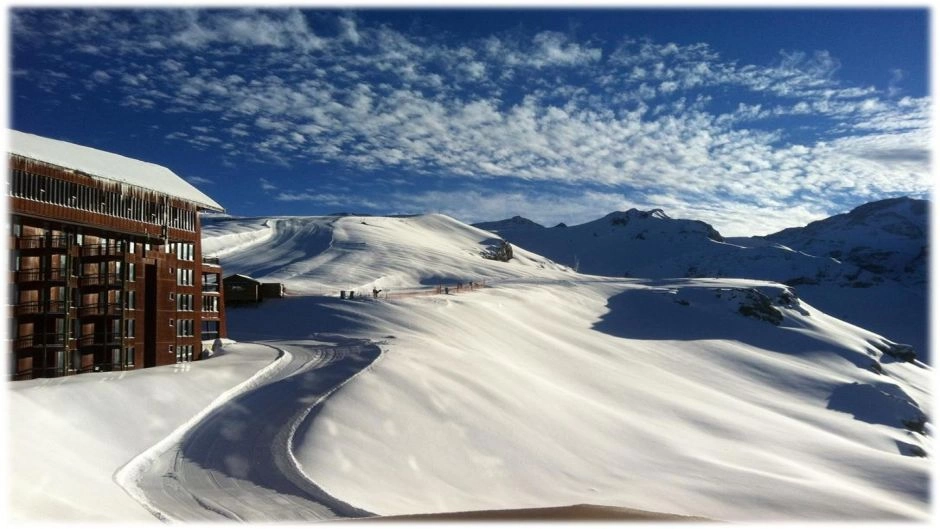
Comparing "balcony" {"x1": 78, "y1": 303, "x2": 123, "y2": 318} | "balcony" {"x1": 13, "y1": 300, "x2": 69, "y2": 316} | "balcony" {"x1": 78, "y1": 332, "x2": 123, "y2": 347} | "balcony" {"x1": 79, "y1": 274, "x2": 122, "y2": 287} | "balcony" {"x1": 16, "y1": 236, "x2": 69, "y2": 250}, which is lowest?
"balcony" {"x1": 78, "y1": 332, "x2": 123, "y2": 347}

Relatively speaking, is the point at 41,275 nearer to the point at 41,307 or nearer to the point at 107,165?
the point at 41,307

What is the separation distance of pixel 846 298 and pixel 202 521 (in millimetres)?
157021

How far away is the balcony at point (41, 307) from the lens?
27.6m

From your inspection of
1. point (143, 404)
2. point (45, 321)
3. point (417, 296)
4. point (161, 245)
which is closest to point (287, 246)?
point (417, 296)

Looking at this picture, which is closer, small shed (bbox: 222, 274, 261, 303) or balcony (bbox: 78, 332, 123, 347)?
balcony (bbox: 78, 332, 123, 347)

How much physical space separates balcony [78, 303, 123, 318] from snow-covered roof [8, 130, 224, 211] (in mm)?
5460

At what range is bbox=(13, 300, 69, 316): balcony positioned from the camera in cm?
2761

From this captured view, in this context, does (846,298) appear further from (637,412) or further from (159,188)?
(159,188)

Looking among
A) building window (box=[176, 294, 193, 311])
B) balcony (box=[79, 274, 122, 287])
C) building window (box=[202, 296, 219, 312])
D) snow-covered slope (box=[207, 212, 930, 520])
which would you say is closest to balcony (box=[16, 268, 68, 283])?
balcony (box=[79, 274, 122, 287])

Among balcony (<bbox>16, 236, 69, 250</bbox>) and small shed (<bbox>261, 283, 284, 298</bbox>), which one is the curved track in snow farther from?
small shed (<bbox>261, 283, 284, 298</bbox>)

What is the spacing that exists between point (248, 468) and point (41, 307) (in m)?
15.3

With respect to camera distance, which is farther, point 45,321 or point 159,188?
point 159,188

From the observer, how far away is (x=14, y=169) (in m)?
26.8

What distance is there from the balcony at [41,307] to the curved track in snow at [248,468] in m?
9.45
